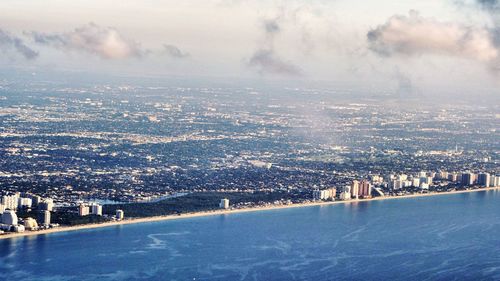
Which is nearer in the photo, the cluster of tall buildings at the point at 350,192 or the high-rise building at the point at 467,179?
the cluster of tall buildings at the point at 350,192

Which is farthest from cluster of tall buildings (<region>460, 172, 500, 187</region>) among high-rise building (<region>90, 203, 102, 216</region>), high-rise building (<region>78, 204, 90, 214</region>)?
high-rise building (<region>78, 204, 90, 214</region>)

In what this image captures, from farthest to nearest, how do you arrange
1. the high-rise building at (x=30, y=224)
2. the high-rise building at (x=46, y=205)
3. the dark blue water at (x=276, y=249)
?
the high-rise building at (x=46, y=205) < the high-rise building at (x=30, y=224) < the dark blue water at (x=276, y=249)

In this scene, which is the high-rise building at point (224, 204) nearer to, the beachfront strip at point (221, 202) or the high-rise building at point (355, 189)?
the beachfront strip at point (221, 202)

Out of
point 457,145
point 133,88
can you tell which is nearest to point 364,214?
point 457,145

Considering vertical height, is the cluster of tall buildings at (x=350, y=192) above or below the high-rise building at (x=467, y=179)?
below

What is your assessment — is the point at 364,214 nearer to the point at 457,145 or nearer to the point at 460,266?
the point at 460,266

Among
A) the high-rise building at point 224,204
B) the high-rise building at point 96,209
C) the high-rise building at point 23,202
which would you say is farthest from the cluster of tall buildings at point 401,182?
the high-rise building at point 23,202

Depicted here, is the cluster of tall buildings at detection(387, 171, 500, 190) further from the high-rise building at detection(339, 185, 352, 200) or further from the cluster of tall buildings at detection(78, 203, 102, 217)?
the cluster of tall buildings at detection(78, 203, 102, 217)
